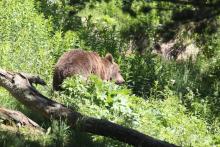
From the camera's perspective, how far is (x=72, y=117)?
6.66 m

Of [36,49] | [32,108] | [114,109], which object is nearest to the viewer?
[32,108]

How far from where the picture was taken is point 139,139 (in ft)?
20.9

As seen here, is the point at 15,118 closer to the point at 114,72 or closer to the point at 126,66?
the point at 114,72

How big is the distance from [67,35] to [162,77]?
273cm

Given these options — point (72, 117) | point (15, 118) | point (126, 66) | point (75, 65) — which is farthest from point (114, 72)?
point (15, 118)

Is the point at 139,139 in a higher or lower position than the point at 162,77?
higher

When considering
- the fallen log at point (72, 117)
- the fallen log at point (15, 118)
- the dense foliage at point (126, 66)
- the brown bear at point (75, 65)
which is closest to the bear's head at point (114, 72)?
the dense foliage at point (126, 66)

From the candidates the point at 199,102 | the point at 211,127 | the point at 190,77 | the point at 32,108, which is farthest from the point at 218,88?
the point at 32,108

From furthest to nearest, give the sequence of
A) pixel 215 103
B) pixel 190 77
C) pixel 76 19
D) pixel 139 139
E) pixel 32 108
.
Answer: pixel 76 19
pixel 190 77
pixel 215 103
pixel 32 108
pixel 139 139

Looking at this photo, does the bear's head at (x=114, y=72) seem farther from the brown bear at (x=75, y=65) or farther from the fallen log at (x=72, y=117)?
the fallen log at (x=72, y=117)

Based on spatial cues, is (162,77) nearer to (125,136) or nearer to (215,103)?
(215,103)

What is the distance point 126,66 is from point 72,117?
6656 mm

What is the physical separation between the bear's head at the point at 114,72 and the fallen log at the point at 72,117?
4296 mm

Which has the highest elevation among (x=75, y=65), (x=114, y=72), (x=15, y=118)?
(x=15, y=118)
